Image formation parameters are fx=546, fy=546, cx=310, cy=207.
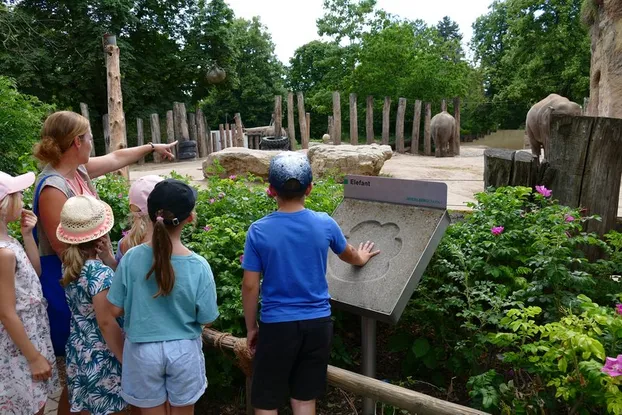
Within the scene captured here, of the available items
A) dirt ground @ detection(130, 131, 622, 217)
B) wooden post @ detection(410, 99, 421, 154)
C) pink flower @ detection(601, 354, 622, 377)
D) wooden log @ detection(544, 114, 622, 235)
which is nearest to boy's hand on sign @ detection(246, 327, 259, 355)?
pink flower @ detection(601, 354, 622, 377)

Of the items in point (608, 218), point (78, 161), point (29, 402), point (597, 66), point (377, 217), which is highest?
point (597, 66)

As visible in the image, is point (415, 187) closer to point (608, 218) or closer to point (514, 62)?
point (608, 218)

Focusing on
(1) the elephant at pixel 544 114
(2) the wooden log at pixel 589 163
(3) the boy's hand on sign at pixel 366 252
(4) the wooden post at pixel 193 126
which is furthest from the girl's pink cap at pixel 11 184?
(4) the wooden post at pixel 193 126

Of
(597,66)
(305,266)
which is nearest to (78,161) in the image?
(305,266)

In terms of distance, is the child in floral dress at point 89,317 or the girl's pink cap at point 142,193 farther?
the girl's pink cap at point 142,193

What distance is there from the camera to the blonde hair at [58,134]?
8.68 ft

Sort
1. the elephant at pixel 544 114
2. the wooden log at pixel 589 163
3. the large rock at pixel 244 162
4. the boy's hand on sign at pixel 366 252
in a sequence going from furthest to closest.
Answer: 1. the large rock at pixel 244 162
2. the elephant at pixel 544 114
3. the wooden log at pixel 589 163
4. the boy's hand on sign at pixel 366 252

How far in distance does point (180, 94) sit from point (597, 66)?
16.8 m

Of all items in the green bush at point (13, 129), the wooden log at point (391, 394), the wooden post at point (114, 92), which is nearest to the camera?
the wooden log at point (391, 394)

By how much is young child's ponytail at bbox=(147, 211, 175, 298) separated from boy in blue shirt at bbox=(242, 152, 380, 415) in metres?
0.35

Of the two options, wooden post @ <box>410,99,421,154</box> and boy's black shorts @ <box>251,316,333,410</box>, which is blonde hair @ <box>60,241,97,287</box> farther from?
wooden post @ <box>410,99,421,154</box>

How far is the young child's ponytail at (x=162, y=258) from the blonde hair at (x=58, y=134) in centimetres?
86

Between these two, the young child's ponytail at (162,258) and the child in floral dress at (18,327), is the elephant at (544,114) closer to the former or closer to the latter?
the young child's ponytail at (162,258)

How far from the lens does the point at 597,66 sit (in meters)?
12.5
